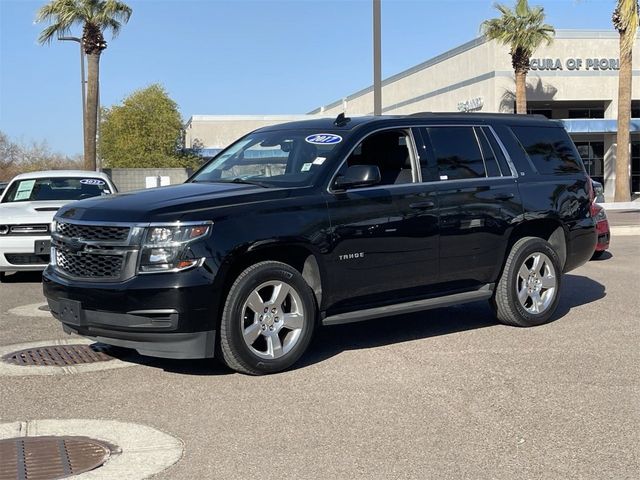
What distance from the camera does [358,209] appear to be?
20.0 feet

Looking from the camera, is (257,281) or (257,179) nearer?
(257,281)

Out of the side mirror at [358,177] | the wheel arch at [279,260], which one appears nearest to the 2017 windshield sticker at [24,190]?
the wheel arch at [279,260]

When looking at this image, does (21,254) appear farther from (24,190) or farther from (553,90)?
(553,90)

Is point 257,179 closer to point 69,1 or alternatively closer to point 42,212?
point 42,212

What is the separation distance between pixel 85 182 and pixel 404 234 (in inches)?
286

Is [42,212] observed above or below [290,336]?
above

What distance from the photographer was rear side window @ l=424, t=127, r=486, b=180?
6.86 m

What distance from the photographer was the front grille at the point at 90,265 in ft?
17.6

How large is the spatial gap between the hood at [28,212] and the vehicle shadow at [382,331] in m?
4.38

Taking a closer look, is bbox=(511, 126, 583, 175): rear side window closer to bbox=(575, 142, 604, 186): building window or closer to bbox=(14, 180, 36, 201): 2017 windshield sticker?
bbox=(14, 180, 36, 201): 2017 windshield sticker

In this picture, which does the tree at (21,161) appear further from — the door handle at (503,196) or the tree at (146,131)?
the door handle at (503,196)

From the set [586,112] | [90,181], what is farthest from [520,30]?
[90,181]

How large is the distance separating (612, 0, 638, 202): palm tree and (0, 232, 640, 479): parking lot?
16797mm

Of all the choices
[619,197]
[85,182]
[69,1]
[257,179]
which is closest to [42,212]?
[85,182]
